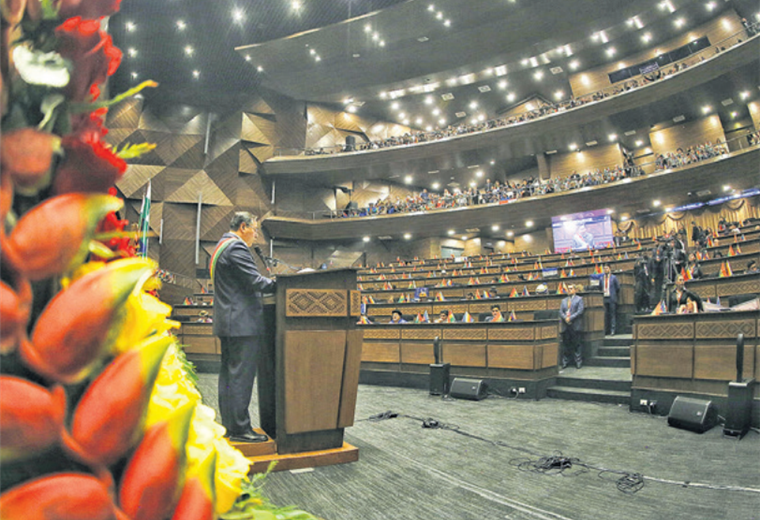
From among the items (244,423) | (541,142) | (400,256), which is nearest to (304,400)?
(244,423)

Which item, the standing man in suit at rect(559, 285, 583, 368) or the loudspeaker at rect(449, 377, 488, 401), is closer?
the loudspeaker at rect(449, 377, 488, 401)

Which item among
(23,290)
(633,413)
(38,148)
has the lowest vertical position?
(633,413)

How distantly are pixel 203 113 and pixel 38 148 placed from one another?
21830mm

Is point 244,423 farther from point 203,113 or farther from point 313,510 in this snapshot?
point 203,113

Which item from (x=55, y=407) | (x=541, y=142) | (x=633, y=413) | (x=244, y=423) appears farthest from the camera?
(x=541, y=142)

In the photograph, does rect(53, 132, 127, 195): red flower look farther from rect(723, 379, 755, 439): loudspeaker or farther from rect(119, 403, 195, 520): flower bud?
rect(723, 379, 755, 439): loudspeaker

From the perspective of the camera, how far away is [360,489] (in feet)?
7.66

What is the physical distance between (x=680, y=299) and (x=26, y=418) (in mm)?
6559

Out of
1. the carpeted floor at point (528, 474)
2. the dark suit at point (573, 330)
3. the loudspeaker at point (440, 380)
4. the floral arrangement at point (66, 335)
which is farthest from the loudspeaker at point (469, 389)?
the floral arrangement at point (66, 335)

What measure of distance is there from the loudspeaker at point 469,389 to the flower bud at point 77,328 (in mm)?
5739

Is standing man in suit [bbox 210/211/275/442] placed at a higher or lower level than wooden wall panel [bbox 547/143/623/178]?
lower

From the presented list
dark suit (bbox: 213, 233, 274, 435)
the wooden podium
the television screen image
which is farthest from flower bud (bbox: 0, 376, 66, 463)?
the television screen image

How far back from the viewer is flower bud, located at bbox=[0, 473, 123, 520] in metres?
0.31

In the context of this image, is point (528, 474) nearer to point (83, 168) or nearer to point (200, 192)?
point (83, 168)
